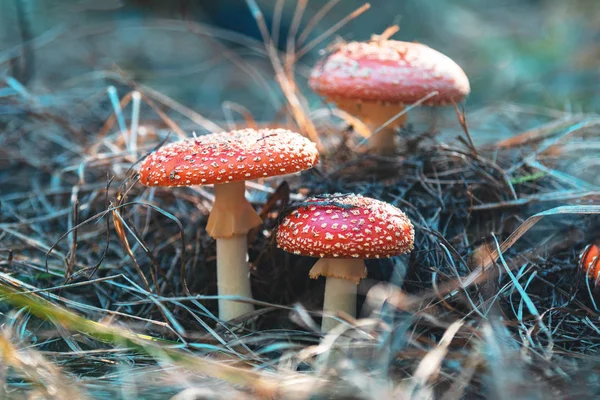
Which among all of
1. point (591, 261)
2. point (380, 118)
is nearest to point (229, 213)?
point (380, 118)

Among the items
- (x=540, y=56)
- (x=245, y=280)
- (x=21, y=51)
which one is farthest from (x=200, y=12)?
(x=245, y=280)

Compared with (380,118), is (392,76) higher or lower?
higher

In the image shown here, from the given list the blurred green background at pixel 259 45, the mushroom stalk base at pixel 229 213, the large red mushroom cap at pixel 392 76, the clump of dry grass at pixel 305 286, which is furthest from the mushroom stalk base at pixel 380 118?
the blurred green background at pixel 259 45

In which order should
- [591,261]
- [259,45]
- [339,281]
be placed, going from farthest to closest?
[259,45]
[339,281]
[591,261]

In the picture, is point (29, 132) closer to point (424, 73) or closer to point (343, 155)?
point (343, 155)

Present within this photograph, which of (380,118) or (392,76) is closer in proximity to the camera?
(392,76)

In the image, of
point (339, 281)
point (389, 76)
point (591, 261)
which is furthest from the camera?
point (389, 76)

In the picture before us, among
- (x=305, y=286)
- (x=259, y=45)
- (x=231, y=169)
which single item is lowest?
(x=305, y=286)

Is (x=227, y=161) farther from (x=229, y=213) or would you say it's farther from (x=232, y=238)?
(x=232, y=238)
